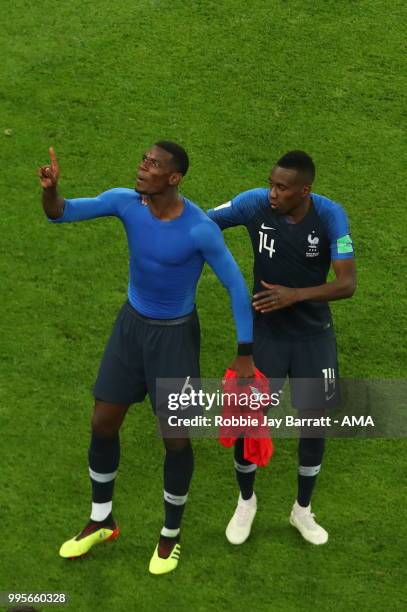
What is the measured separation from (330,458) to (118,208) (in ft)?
9.11

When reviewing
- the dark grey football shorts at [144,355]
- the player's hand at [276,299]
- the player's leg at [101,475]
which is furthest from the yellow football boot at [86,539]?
the player's hand at [276,299]

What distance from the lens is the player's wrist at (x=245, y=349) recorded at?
7301 mm

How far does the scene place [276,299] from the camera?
23.7ft

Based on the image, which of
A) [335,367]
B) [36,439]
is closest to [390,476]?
[335,367]

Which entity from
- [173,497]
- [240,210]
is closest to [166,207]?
[240,210]

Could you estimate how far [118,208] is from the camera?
7312 mm

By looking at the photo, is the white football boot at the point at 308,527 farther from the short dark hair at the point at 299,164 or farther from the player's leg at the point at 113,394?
the short dark hair at the point at 299,164

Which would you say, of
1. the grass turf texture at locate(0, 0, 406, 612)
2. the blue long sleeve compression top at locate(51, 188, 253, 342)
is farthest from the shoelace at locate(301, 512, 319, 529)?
the blue long sleeve compression top at locate(51, 188, 253, 342)

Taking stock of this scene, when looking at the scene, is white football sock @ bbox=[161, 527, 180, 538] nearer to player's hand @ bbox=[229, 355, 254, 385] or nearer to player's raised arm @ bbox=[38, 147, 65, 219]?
player's hand @ bbox=[229, 355, 254, 385]

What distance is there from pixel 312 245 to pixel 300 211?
224mm

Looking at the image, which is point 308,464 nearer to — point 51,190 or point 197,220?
point 197,220

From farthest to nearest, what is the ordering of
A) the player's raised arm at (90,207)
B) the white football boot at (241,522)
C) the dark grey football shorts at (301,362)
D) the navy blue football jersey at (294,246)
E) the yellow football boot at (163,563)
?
the white football boot at (241,522), the yellow football boot at (163,563), the dark grey football shorts at (301,362), the navy blue football jersey at (294,246), the player's raised arm at (90,207)

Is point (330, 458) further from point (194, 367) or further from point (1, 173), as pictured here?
point (1, 173)

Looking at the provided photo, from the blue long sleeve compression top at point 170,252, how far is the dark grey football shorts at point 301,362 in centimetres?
45
